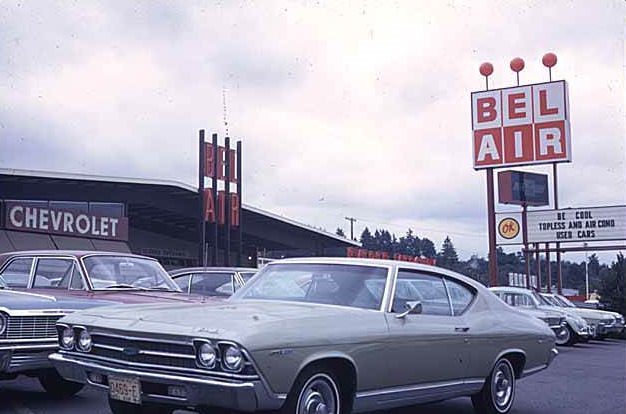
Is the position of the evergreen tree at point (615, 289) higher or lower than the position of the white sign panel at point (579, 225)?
lower

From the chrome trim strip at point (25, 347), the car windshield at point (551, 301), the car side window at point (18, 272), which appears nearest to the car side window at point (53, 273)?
the car side window at point (18, 272)

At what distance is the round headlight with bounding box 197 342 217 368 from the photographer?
550 centimetres

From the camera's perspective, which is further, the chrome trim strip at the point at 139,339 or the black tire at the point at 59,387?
the black tire at the point at 59,387

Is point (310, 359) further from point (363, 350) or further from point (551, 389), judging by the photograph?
point (551, 389)

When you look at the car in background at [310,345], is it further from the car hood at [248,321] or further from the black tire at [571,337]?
the black tire at [571,337]

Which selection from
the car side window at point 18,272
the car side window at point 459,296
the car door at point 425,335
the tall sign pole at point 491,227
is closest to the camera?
the car door at point 425,335

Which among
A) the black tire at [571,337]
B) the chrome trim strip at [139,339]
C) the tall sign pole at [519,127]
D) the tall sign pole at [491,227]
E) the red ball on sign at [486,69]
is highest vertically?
the red ball on sign at [486,69]

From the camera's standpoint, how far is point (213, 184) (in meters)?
27.9

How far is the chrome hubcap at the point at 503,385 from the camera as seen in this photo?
321 inches

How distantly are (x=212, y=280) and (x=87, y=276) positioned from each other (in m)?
3.76

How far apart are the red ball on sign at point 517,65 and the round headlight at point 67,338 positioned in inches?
1003

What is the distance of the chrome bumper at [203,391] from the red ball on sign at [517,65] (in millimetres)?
25948

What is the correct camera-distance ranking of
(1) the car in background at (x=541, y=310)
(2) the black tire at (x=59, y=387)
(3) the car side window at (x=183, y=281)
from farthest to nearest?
1. (1) the car in background at (x=541, y=310)
2. (3) the car side window at (x=183, y=281)
3. (2) the black tire at (x=59, y=387)

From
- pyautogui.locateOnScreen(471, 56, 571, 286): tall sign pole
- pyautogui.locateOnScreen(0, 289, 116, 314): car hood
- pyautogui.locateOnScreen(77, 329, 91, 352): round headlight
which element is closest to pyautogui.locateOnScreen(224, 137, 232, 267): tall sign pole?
pyautogui.locateOnScreen(471, 56, 571, 286): tall sign pole
